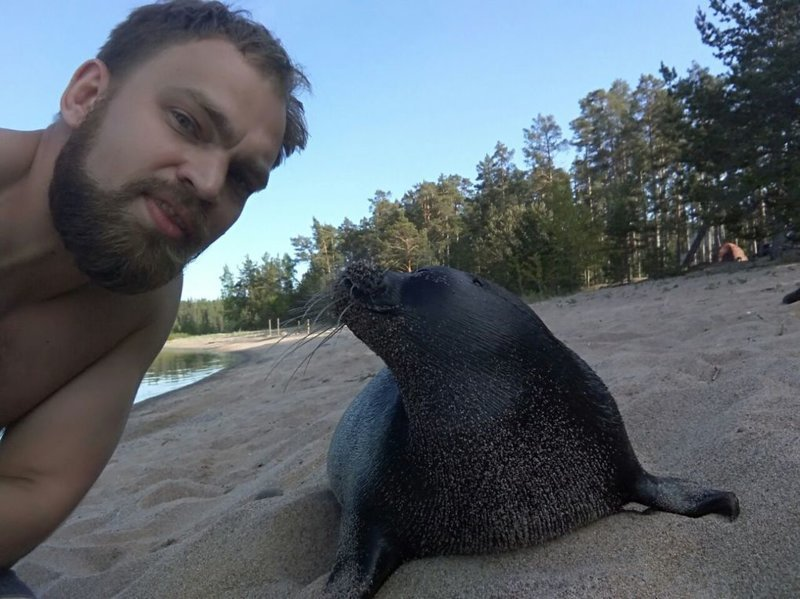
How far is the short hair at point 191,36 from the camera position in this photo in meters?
2.07

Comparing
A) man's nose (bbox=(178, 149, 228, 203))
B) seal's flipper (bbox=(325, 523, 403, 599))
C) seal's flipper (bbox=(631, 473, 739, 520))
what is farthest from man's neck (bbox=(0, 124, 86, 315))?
seal's flipper (bbox=(631, 473, 739, 520))

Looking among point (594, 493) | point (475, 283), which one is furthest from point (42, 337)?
point (594, 493)

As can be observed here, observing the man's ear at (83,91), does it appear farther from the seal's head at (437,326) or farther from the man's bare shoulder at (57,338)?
the seal's head at (437,326)

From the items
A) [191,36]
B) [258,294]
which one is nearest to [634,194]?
[191,36]

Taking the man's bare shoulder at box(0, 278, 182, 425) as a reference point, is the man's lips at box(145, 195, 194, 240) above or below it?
above

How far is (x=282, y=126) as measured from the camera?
7.14 ft

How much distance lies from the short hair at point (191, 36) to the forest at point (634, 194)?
2.23 ft

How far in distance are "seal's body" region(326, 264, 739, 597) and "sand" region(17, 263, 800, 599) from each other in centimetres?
7

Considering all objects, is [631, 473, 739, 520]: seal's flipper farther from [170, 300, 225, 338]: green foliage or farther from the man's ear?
[170, 300, 225, 338]: green foliage

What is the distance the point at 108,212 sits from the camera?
1812 mm

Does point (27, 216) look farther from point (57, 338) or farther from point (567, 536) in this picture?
point (567, 536)

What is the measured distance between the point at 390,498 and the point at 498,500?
12.4 inches

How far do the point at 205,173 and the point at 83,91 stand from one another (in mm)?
547

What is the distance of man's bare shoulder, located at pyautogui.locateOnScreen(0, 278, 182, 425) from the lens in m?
2.09
